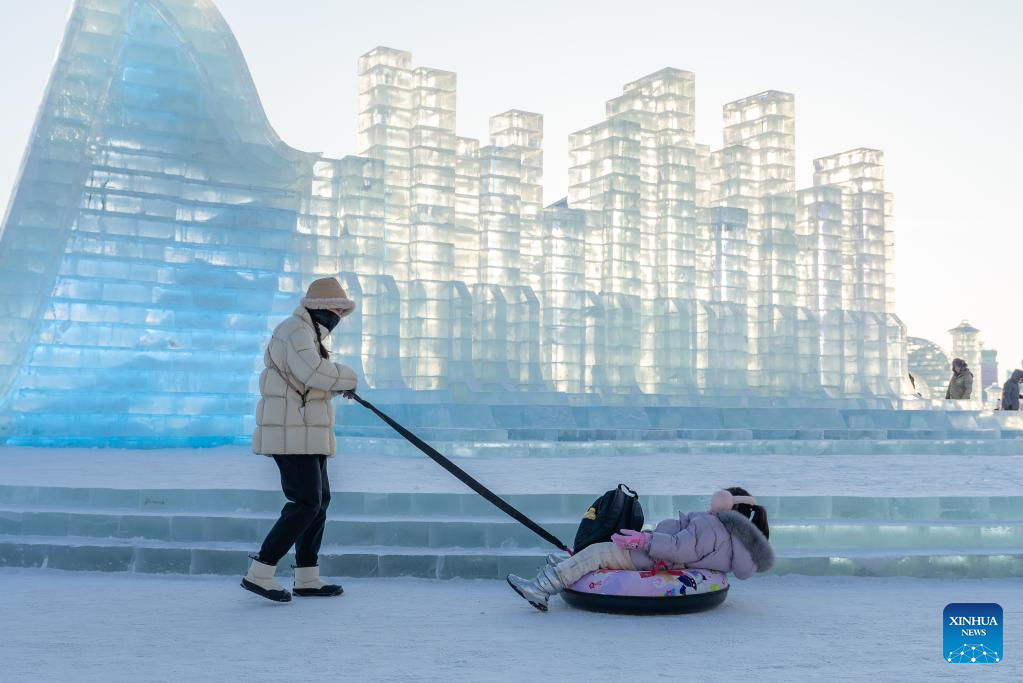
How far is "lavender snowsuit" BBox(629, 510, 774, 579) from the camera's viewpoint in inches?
191

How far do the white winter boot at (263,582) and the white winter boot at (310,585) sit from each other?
0.30 m

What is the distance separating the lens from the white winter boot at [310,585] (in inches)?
208

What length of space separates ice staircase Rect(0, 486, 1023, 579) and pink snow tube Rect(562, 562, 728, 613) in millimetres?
1175

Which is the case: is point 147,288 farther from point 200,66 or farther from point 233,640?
point 233,640

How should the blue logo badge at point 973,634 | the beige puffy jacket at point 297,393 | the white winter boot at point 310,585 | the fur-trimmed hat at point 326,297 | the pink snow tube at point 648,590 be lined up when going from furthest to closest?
1. the white winter boot at point 310,585
2. the fur-trimmed hat at point 326,297
3. the beige puffy jacket at point 297,393
4. the pink snow tube at point 648,590
5. the blue logo badge at point 973,634

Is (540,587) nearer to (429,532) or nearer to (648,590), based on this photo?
(648,590)

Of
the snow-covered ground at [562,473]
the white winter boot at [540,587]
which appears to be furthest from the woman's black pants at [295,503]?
the snow-covered ground at [562,473]

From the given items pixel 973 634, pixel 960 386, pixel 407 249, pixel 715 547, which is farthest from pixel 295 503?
pixel 960 386

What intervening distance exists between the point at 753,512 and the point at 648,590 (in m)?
0.69

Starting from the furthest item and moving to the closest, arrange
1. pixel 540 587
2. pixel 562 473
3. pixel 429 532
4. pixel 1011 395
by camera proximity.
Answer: pixel 1011 395 → pixel 562 473 → pixel 429 532 → pixel 540 587

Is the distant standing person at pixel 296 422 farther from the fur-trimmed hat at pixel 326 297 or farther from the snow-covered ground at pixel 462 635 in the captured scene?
the snow-covered ground at pixel 462 635

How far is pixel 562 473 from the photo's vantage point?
9.30 m

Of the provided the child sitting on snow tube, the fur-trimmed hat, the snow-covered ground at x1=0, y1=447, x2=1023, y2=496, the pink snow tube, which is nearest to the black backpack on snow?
the child sitting on snow tube

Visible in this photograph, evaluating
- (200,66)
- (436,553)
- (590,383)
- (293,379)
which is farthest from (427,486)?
(590,383)
